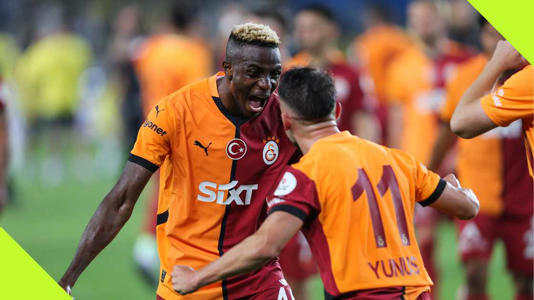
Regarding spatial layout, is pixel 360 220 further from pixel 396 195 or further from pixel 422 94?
pixel 422 94

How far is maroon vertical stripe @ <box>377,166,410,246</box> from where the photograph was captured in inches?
157

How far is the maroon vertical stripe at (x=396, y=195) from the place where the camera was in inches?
157

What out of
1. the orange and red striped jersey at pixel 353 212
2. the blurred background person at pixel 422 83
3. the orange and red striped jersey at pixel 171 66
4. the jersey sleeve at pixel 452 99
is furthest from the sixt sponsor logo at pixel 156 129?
the orange and red striped jersey at pixel 171 66

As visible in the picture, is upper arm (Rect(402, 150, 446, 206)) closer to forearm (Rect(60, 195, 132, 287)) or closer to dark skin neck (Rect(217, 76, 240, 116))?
dark skin neck (Rect(217, 76, 240, 116))

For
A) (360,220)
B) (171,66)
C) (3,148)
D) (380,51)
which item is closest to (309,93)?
(360,220)

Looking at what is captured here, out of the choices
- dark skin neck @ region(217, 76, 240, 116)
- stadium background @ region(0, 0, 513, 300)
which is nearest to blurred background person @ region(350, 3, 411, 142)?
stadium background @ region(0, 0, 513, 300)

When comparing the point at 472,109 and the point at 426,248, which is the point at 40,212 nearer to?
the point at 426,248

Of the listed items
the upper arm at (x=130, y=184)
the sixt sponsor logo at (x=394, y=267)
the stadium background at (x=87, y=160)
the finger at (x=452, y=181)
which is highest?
the finger at (x=452, y=181)

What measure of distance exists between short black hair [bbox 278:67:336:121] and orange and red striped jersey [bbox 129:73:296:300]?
2.26ft

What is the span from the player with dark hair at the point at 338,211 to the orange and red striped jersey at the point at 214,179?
669 mm

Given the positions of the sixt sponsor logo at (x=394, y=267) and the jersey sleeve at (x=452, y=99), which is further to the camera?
the jersey sleeve at (x=452, y=99)

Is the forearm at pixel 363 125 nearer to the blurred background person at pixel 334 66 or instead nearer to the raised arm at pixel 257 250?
the blurred background person at pixel 334 66

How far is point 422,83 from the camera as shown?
31.6 feet

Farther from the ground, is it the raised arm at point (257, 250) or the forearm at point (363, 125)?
the raised arm at point (257, 250)
